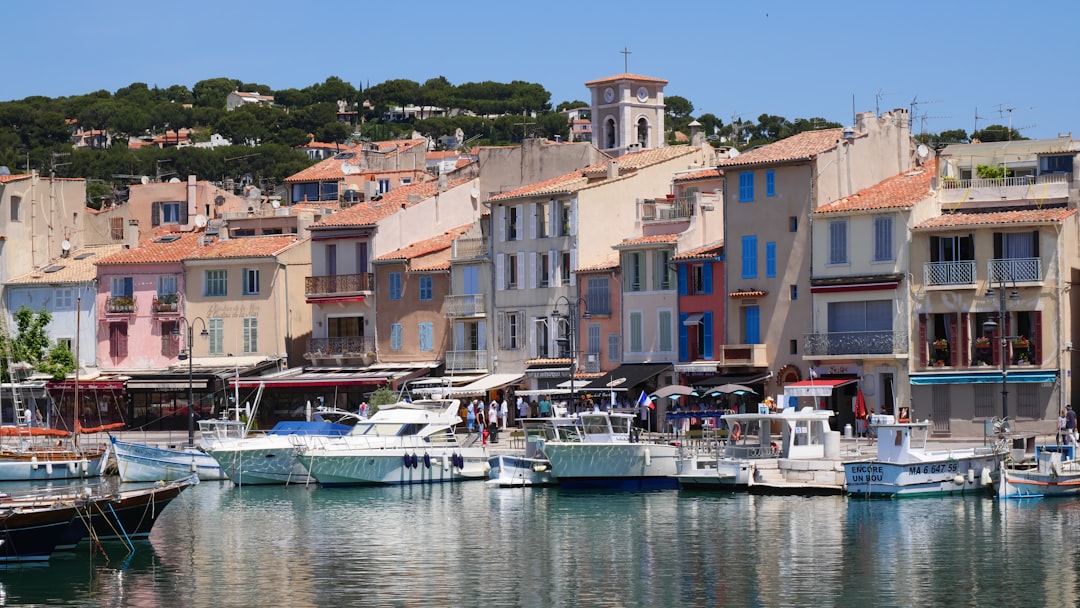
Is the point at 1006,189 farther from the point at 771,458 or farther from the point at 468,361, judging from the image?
the point at 468,361

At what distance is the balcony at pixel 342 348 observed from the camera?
283 feet

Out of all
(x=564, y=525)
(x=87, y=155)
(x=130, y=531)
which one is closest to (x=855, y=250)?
(x=564, y=525)

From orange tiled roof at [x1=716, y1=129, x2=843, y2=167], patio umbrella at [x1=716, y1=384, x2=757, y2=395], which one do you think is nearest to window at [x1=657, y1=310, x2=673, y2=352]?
orange tiled roof at [x1=716, y1=129, x2=843, y2=167]

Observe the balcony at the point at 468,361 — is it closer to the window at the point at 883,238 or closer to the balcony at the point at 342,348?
the balcony at the point at 342,348

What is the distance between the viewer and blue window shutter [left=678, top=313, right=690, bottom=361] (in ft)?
247

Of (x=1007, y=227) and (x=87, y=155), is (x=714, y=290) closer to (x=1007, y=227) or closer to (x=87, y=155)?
(x=1007, y=227)

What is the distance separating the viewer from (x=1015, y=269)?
66.4 m

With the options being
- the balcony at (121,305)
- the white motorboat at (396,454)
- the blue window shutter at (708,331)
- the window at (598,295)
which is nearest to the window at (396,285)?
the window at (598,295)

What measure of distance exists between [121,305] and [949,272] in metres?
41.8

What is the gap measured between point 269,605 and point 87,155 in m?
130

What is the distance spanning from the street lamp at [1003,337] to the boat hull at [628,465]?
10.6 metres

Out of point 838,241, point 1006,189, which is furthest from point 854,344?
point 1006,189

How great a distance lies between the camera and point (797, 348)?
71.2 metres

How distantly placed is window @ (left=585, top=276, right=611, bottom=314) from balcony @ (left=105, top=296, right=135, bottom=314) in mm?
24633
